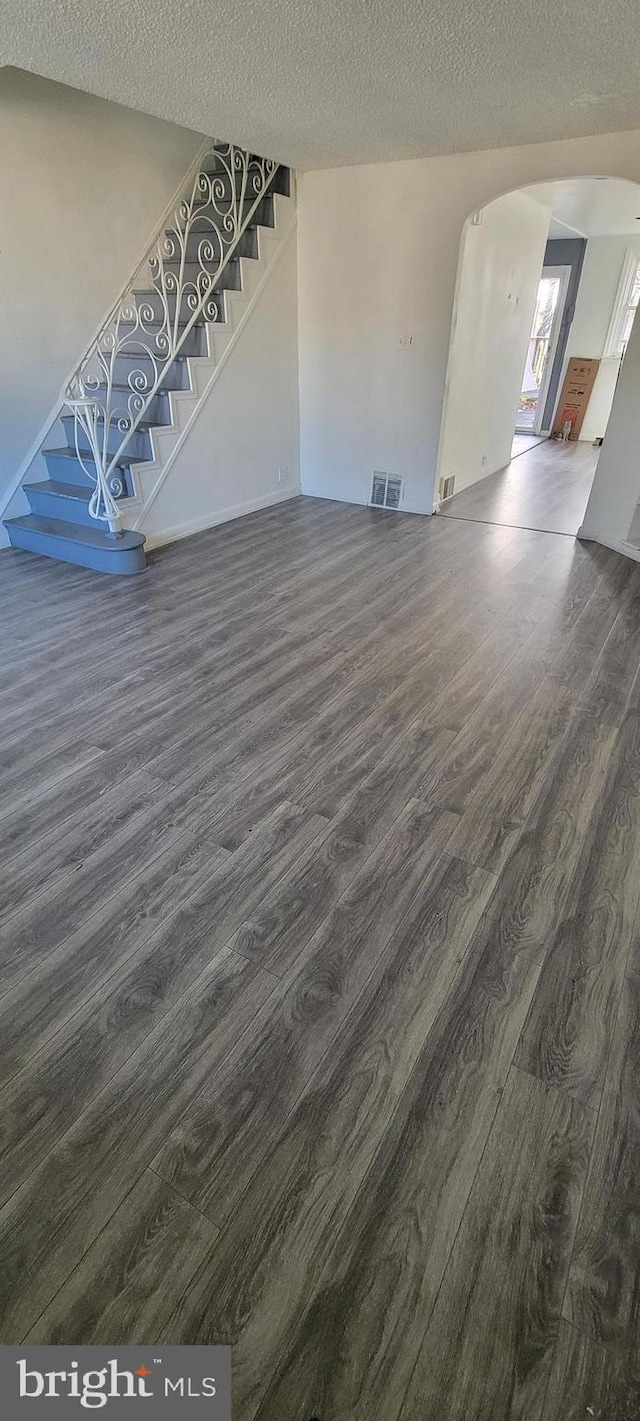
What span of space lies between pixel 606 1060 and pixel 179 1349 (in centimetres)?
102

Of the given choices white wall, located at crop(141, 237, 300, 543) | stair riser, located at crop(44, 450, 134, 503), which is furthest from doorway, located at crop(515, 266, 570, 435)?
stair riser, located at crop(44, 450, 134, 503)

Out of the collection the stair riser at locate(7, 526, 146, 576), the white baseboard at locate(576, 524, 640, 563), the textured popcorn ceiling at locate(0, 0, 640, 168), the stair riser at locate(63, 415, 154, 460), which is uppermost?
the textured popcorn ceiling at locate(0, 0, 640, 168)

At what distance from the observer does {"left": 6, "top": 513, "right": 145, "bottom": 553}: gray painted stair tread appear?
414 centimetres

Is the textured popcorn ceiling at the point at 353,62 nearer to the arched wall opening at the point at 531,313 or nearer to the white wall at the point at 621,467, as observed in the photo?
the arched wall opening at the point at 531,313

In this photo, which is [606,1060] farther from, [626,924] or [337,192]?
[337,192]

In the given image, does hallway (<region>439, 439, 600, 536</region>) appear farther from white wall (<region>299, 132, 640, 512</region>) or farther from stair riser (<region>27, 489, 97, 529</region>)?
stair riser (<region>27, 489, 97, 529</region>)

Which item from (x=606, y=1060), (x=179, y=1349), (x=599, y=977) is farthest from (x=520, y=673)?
(x=179, y=1349)

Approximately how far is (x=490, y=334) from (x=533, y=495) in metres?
1.56

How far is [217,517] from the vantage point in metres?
5.22

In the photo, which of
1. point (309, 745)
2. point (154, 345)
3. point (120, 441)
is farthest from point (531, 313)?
point (309, 745)

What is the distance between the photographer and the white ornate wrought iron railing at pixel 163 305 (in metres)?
4.36

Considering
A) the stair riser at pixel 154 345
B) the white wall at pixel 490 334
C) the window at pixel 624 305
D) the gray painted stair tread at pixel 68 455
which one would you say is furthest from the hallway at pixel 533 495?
the gray painted stair tread at pixel 68 455

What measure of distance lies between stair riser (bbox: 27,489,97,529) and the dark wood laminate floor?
1.67m

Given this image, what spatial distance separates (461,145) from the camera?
4.05 meters
